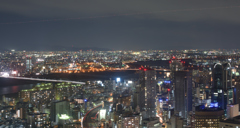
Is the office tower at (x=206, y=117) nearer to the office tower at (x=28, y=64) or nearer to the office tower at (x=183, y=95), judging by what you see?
the office tower at (x=183, y=95)

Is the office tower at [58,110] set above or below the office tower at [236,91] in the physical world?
below

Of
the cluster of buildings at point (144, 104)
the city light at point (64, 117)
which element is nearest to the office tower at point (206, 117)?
the cluster of buildings at point (144, 104)

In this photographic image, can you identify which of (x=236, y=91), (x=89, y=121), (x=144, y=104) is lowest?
(x=89, y=121)

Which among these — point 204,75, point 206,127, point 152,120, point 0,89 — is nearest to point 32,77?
point 0,89

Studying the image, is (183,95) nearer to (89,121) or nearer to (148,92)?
(148,92)

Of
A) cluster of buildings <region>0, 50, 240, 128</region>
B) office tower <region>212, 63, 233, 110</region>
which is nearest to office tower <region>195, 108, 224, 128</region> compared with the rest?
cluster of buildings <region>0, 50, 240, 128</region>

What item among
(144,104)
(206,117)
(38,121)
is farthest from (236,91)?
(38,121)
